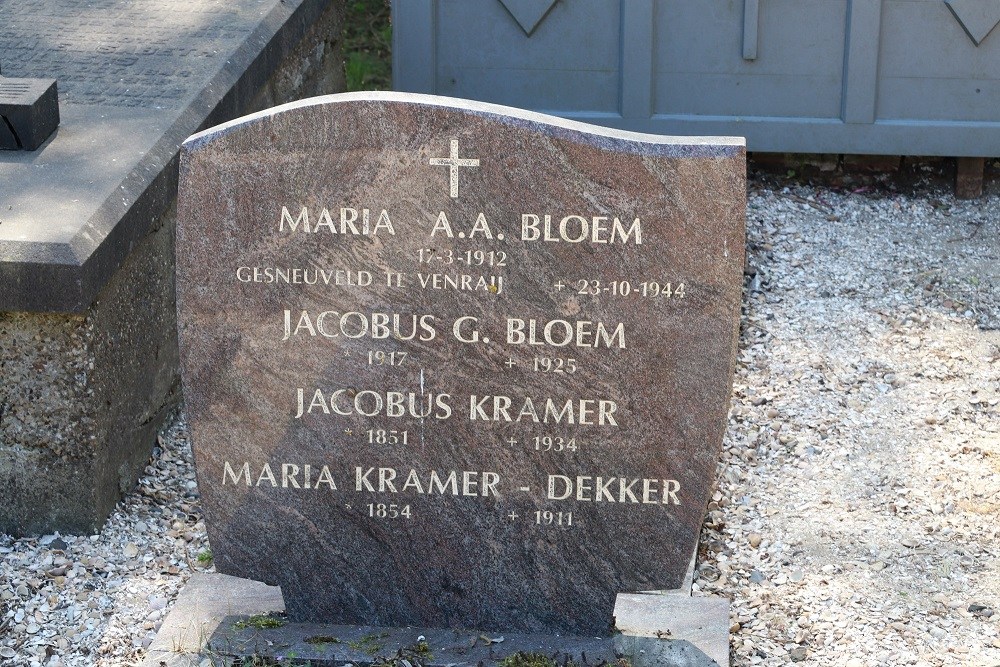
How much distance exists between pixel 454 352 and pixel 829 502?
147 centimetres

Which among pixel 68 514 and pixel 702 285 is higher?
pixel 702 285

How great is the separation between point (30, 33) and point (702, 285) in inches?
119

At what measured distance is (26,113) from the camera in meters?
3.73

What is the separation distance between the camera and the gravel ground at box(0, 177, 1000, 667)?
315 centimetres

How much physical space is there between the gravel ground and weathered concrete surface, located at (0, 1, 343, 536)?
0.11 m

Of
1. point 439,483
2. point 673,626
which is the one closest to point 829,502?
point 673,626

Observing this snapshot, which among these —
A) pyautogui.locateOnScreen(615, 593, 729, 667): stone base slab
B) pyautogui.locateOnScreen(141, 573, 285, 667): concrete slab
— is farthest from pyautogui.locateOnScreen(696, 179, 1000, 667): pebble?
pyautogui.locateOnScreen(141, 573, 285, 667): concrete slab

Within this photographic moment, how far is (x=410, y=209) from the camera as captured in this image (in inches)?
108

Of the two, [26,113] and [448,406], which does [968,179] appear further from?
[26,113]

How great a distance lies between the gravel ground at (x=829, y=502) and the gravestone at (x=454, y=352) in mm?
502

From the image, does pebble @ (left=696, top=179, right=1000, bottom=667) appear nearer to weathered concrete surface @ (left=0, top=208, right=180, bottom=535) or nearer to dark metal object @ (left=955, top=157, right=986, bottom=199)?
dark metal object @ (left=955, top=157, right=986, bottom=199)

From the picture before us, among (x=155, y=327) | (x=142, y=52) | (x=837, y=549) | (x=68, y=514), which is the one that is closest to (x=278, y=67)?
(x=142, y=52)

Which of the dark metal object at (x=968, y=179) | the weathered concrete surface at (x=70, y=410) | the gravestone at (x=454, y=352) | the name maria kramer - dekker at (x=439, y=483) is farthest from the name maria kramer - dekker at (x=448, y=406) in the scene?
the dark metal object at (x=968, y=179)

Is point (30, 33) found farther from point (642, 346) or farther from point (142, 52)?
point (642, 346)
